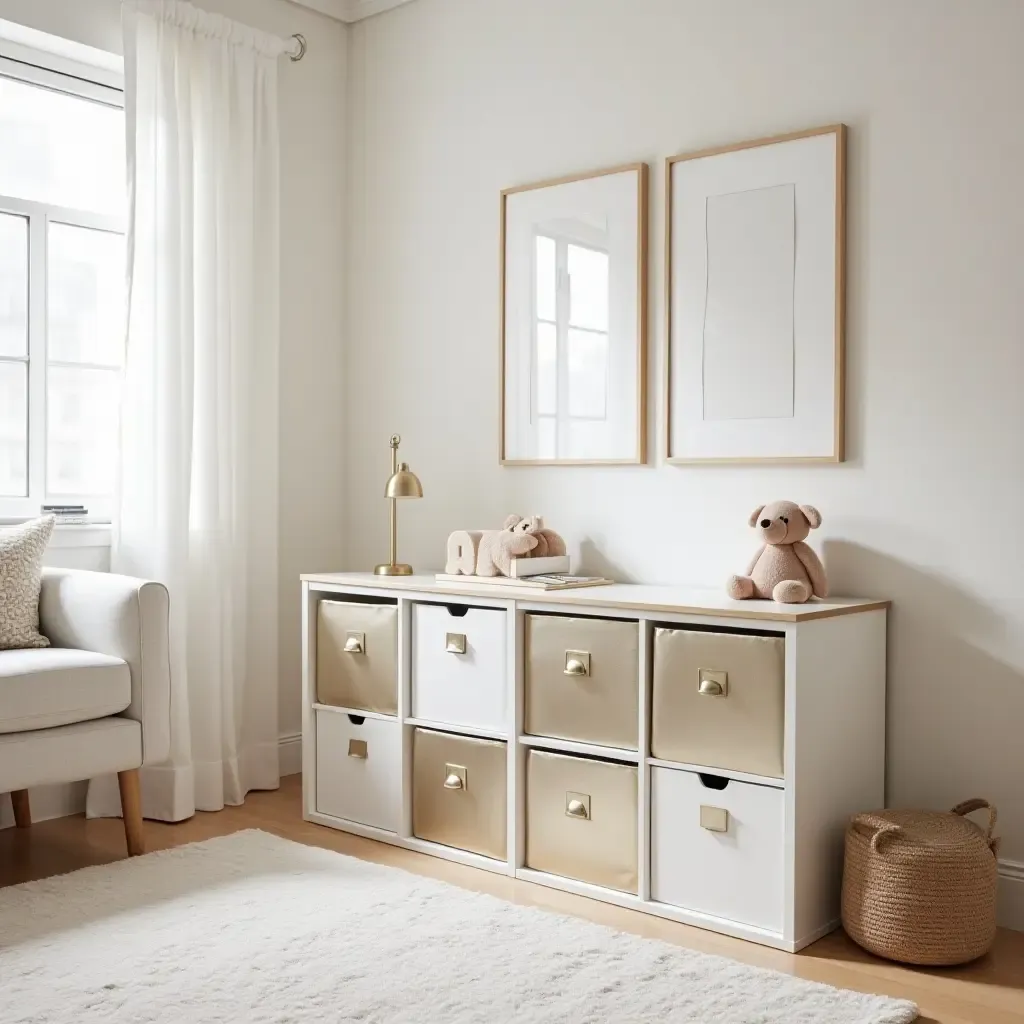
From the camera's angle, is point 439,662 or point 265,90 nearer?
point 439,662

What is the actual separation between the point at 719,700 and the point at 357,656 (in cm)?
110

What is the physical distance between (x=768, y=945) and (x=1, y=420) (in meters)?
2.45

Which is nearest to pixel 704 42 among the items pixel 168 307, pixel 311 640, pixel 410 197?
pixel 410 197

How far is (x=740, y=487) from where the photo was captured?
295 centimetres

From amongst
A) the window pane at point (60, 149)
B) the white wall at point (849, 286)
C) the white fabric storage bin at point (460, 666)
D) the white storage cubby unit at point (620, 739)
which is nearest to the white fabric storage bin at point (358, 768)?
the white storage cubby unit at point (620, 739)

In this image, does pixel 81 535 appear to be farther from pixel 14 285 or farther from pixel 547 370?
pixel 547 370

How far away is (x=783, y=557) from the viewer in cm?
264

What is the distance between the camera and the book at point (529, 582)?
2877mm

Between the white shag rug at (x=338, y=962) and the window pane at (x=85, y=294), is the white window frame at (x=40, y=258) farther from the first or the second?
the white shag rug at (x=338, y=962)

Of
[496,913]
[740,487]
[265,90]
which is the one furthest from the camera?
[265,90]

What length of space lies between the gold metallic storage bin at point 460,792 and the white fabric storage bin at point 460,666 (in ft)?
0.19

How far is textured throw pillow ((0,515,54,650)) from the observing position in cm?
287

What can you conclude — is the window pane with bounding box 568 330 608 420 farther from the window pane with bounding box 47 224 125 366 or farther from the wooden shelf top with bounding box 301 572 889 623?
the window pane with bounding box 47 224 125 366

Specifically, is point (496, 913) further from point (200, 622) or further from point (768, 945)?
point (200, 622)
